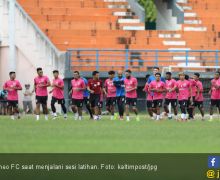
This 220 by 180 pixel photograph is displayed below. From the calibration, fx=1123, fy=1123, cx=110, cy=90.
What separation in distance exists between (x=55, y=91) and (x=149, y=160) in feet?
59.3

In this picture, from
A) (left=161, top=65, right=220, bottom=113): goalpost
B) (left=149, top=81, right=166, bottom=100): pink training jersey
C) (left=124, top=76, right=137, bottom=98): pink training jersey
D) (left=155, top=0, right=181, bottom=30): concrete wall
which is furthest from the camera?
(left=155, top=0, right=181, bottom=30): concrete wall

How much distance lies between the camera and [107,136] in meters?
30.3

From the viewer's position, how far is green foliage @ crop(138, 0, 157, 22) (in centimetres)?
6300

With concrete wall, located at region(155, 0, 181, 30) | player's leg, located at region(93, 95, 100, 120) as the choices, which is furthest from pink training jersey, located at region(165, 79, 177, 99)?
concrete wall, located at region(155, 0, 181, 30)

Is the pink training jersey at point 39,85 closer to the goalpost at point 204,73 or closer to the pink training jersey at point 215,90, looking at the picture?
the pink training jersey at point 215,90

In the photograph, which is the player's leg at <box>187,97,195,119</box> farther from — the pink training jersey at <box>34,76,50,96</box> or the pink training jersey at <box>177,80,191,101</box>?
the pink training jersey at <box>34,76,50,96</box>

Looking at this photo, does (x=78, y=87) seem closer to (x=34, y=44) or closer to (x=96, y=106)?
(x=96, y=106)

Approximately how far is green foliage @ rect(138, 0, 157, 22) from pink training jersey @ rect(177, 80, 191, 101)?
22.3m

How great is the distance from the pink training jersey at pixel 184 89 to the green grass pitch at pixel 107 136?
197cm

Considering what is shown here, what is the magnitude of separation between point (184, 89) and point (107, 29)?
12.1 metres

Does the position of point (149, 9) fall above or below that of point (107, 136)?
above

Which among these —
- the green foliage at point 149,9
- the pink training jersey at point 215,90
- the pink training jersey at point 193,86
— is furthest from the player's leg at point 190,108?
the green foliage at point 149,9

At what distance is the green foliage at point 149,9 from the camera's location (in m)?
63.0

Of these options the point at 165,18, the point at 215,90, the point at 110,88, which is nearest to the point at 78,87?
the point at 110,88
